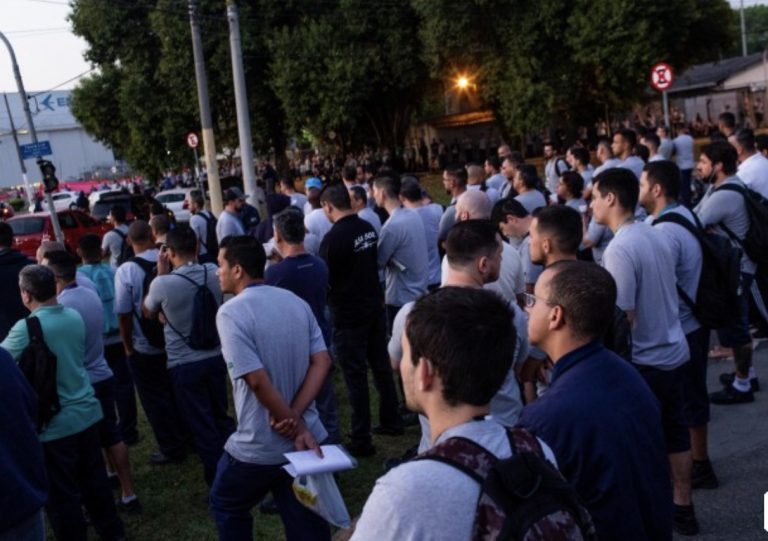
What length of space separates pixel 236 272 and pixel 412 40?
26701mm

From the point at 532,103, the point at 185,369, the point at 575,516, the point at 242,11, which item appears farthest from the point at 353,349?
the point at 242,11

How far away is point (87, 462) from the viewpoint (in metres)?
4.75

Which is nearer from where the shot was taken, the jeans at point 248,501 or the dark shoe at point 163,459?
the jeans at point 248,501

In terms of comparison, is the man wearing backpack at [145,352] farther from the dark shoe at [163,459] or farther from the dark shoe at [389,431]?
the dark shoe at [389,431]

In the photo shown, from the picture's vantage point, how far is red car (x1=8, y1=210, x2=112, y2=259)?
2080 centimetres

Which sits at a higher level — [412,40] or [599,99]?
[412,40]

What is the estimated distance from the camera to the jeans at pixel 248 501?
3.74m

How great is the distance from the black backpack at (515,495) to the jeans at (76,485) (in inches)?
136

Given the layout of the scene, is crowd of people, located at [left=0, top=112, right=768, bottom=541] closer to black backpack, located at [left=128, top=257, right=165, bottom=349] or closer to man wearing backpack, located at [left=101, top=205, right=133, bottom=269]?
black backpack, located at [left=128, top=257, right=165, bottom=349]

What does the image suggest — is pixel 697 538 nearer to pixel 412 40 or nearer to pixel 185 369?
pixel 185 369

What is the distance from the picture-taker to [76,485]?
4754 mm

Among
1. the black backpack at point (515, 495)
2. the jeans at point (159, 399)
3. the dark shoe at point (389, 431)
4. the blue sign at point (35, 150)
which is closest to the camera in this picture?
the black backpack at point (515, 495)

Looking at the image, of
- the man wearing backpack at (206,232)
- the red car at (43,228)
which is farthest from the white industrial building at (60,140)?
the man wearing backpack at (206,232)

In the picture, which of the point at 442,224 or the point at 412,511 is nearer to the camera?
the point at 412,511
